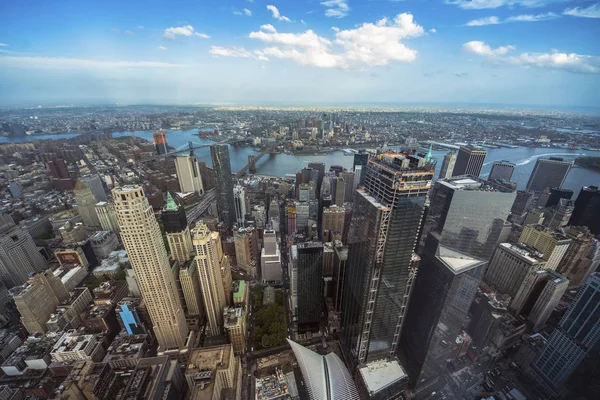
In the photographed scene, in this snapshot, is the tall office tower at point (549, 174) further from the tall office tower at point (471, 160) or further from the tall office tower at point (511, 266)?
the tall office tower at point (511, 266)

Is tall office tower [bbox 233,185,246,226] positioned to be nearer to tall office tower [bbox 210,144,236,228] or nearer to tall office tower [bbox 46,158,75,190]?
tall office tower [bbox 210,144,236,228]

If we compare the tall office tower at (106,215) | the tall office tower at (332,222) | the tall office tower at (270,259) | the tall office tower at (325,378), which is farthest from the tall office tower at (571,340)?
the tall office tower at (106,215)

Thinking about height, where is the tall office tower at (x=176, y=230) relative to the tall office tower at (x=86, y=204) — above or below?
above

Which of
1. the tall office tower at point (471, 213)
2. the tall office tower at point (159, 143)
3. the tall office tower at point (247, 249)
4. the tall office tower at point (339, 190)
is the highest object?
the tall office tower at point (471, 213)

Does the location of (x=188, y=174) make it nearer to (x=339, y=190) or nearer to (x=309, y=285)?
(x=339, y=190)

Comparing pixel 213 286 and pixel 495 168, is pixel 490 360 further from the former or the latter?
pixel 495 168

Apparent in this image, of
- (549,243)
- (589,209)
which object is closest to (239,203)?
(549,243)
